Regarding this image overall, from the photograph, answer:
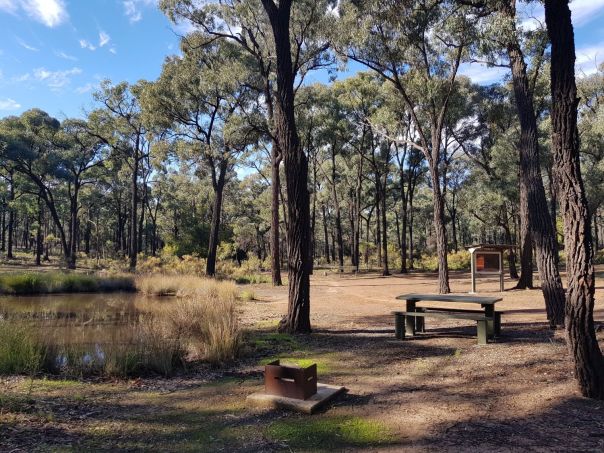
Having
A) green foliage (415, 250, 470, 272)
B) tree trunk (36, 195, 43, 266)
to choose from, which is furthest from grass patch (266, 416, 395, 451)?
tree trunk (36, 195, 43, 266)

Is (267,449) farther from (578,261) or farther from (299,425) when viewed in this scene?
(578,261)

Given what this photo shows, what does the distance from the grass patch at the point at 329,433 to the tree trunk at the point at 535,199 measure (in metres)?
5.25

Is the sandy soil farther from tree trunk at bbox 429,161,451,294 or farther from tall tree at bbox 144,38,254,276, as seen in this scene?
tall tree at bbox 144,38,254,276

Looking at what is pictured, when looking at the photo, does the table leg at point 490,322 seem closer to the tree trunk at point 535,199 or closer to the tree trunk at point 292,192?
the tree trunk at point 535,199

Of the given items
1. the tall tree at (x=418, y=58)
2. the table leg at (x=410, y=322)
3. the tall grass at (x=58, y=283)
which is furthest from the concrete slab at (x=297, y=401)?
the tall grass at (x=58, y=283)

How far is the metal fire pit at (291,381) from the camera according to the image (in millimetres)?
4098

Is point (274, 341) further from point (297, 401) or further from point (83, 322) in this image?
point (83, 322)

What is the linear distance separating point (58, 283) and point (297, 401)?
691 inches

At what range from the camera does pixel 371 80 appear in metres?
26.4

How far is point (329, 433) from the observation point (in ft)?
11.5

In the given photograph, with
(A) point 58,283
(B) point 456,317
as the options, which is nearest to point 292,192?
(B) point 456,317

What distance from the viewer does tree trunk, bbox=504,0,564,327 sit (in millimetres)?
7633

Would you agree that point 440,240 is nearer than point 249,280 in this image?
Yes

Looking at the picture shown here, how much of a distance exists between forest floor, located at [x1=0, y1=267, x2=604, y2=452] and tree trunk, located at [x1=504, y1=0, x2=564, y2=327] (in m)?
0.92
